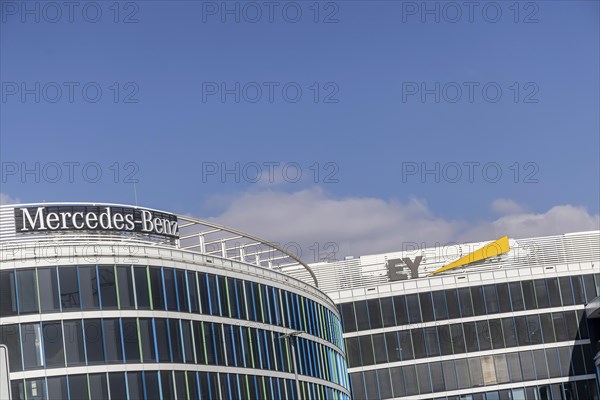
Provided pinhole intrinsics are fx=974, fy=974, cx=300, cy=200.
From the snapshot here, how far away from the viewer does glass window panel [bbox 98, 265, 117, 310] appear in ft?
181

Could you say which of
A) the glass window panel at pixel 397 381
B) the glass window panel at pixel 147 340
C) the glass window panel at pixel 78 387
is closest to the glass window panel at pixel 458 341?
the glass window panel at pixel 397 381

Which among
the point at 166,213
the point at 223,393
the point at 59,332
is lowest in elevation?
the point at 223,393

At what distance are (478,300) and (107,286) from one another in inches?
2018

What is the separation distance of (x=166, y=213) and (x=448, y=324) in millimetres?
43623

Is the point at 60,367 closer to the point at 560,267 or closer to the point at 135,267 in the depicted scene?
the point at 135,267

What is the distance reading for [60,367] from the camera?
5316 centimetres

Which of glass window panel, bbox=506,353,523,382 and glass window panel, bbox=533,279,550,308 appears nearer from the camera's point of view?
glass window panel, bbox=506,353,523,382

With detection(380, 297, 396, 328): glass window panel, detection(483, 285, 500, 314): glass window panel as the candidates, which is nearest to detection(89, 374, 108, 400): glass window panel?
Result: detection(380, 297, 396, 328): glass window panel

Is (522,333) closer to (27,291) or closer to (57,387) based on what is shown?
(57,387)

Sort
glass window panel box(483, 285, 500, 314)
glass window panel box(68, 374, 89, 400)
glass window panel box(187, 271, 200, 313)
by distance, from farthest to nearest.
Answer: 1. glass window panel box(483, 285, 500, 314)
2. glass window panel box(187, 271, 200, 313)
3. glass window panel box(68, 374, 89, 400)

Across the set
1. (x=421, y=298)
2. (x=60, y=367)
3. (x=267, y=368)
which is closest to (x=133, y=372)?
(x=60, y=367)

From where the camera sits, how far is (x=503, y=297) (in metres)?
97.6

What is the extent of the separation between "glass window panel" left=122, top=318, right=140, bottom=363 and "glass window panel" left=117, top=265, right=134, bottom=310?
0.91m

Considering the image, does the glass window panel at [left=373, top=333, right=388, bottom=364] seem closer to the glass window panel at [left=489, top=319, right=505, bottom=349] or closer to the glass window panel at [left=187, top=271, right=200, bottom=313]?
the glass window panel at [left=489, top=319, right=505, bottom=349]
